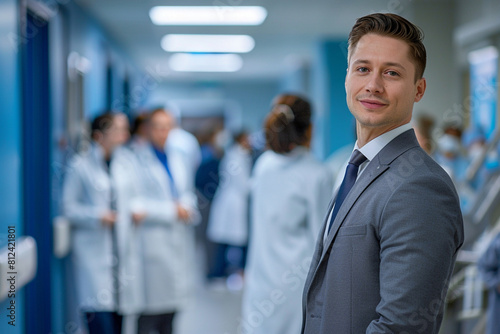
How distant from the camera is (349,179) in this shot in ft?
3.96

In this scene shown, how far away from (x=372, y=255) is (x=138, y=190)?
2017mm

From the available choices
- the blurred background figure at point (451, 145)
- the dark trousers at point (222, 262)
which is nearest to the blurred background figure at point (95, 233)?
the blurred background figure at point (451, 145)

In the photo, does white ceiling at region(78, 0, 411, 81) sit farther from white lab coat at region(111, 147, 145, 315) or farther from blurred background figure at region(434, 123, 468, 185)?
white lab coat at region(111, 147, 145, 315)

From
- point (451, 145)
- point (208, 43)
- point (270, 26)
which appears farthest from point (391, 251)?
point (208, 43)

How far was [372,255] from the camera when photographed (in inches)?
41.8

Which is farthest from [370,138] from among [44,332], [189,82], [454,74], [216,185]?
[189,82]

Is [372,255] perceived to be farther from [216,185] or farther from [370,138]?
[216,185]

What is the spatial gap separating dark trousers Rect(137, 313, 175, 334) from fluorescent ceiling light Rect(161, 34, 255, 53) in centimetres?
413

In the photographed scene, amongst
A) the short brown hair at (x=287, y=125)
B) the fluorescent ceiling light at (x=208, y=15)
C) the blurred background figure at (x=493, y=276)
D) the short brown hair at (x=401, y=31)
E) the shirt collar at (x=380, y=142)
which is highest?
the fluorescent ceiling light at (x=208, y=15)

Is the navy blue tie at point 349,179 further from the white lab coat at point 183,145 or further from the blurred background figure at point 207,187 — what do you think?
the blurred background figure at point 207,187

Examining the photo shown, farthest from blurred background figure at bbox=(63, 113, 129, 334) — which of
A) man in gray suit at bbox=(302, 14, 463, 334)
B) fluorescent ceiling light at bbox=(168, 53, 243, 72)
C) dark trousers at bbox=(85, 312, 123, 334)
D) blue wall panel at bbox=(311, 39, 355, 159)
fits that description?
fluorescent ceiling light at bbox=(168, 53, 243, 72)

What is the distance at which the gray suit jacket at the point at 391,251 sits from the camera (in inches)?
38.7

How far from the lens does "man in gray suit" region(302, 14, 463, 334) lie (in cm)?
99

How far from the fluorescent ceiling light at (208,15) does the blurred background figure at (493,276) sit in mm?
3391
